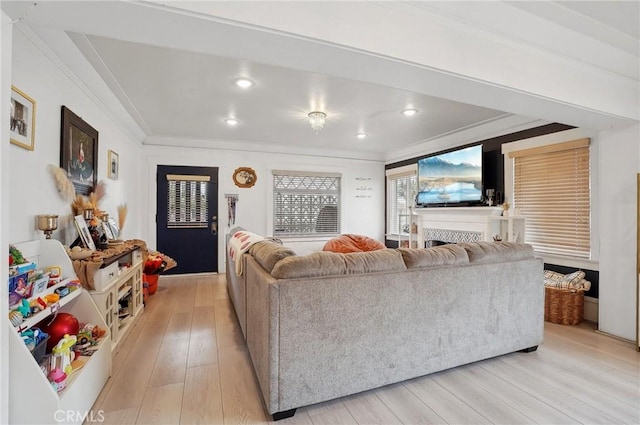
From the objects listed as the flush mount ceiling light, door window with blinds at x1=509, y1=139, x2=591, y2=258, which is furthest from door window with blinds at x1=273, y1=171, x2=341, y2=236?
door window with blinds at x1=509, y1=139, x2=591, y2=258

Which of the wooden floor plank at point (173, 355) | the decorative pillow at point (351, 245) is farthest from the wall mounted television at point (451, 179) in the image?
the wooden floor plank at point (173, 355)

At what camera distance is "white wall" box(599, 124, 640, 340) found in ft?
8.74

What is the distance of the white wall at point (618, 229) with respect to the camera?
2664 mm

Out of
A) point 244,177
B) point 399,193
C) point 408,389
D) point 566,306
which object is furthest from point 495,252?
point 244,177

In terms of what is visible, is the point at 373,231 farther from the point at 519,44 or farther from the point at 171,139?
the point at 519,44

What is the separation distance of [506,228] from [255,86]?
140 inches


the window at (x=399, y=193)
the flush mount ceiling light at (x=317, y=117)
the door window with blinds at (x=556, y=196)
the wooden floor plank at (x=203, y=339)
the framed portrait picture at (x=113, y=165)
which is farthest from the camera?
the window at (x=399, y=193)

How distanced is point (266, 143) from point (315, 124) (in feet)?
6.60

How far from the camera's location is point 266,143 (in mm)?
5477

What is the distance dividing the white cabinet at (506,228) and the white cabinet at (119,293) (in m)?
4.12

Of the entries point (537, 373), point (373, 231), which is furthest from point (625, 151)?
point (373, 231)

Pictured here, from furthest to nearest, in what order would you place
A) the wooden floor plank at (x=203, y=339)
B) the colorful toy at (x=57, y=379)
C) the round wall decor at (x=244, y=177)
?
the round wall decor at (x=244, y=177), the wooden floor plank at (x=203, y=339), the colorful toy at (x=57, y=379)

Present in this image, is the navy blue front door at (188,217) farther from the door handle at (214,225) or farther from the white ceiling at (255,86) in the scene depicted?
the white ceiling at (255,86)

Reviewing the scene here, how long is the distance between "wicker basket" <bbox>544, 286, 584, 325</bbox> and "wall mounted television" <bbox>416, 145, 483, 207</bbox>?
143 centimetres
